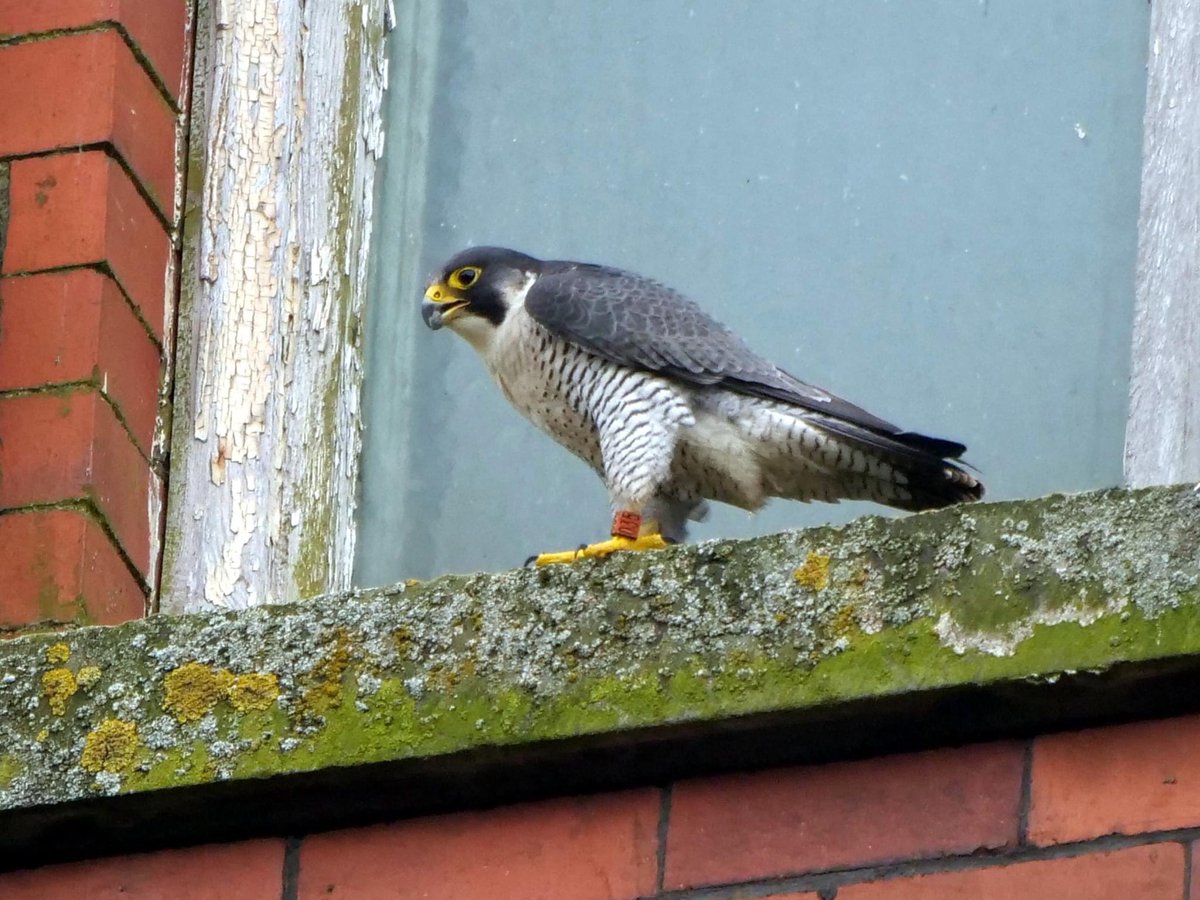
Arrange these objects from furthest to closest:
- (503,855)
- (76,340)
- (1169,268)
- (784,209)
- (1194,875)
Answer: (784,209) → (76,340) → (1169,268) → (503,855) → (1194,875)

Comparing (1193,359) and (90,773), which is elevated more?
(1193,359)

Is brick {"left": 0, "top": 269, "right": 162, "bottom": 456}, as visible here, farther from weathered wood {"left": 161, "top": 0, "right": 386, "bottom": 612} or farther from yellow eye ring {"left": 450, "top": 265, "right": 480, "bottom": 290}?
yellow eye ring {"left": 450, "top": 265, "right": 480, "bottom": 290}

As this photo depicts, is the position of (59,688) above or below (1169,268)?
below

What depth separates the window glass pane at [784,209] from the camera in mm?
3287

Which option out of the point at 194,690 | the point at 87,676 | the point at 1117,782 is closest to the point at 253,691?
the point at 194,690

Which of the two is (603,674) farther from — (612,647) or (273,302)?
(273,302)

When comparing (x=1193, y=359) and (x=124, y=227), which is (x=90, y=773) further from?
(x=1193, y=359)

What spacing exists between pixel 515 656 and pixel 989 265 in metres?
1.19

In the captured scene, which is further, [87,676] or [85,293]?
[85,293]

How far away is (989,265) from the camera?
11.0 feet

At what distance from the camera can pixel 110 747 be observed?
8.32 ft

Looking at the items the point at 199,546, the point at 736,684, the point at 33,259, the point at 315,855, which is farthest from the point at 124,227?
the point at 736,684

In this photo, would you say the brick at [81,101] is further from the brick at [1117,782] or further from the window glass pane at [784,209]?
the brick at [1117,782]

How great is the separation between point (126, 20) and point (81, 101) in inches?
5.5
